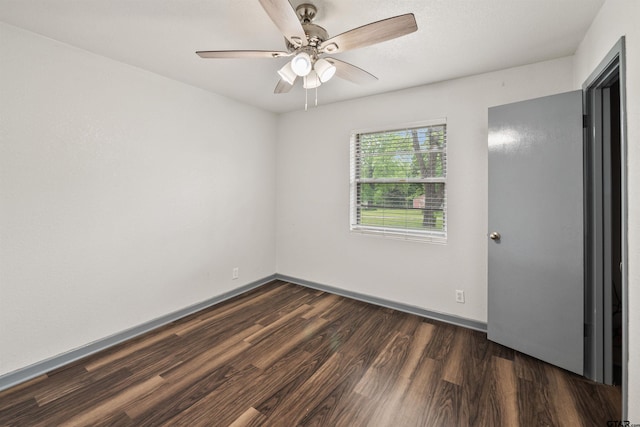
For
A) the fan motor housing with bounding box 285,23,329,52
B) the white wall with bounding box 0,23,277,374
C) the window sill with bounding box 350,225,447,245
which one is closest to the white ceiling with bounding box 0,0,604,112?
the fan motor housing with bounding box 285,23,329,52

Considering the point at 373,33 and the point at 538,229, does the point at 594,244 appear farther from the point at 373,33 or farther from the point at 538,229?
the point at 373,33

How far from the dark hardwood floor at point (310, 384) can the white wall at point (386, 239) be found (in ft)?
1.68

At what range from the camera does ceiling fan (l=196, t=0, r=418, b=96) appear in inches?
52.9

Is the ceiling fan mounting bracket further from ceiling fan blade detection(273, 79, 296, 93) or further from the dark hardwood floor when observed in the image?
the dark hardwood floor

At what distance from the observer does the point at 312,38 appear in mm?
1648

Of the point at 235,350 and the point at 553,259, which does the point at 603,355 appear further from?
the point at 235,350

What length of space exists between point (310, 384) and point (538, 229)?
206 centimetres

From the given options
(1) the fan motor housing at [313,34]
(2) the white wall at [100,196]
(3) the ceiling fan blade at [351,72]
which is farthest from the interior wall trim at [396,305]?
(1) the fan motor housing at [313,34]

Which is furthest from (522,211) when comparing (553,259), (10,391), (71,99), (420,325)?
(10,391)

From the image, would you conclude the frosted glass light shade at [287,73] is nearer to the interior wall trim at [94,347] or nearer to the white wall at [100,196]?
the white wall at [100,196]

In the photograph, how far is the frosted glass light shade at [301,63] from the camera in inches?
62.8

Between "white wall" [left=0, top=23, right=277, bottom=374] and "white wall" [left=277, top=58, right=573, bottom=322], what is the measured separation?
0.90 meters

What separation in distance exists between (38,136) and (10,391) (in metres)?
1.75

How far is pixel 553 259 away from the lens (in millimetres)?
2139
